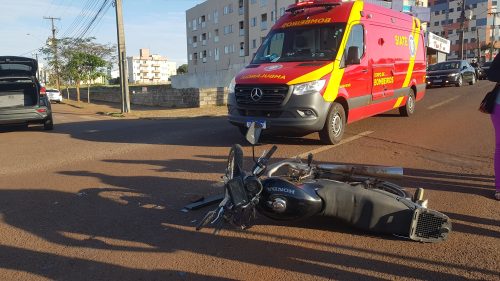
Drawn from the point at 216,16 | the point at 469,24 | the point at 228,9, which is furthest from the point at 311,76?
the point at 469,24

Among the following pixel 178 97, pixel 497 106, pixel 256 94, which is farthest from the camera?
pixel 178 97

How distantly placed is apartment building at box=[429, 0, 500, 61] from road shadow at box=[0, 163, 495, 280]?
3846 inches

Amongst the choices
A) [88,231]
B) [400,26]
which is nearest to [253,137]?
[88,231]

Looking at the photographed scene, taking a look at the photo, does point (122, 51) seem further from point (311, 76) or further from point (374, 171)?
point (374, 171)

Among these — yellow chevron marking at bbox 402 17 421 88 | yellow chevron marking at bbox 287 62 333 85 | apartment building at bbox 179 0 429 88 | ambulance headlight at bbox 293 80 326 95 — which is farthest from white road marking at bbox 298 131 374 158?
apartment building at bbox 179 0 429 88

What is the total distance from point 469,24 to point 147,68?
101m

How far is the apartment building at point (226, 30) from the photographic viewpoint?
58.0m

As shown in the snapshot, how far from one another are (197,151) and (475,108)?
931 cm

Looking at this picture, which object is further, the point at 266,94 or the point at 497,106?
the point at 266,94

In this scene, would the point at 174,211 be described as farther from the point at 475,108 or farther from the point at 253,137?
the point at 475,108

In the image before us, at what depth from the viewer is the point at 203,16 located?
7462cm

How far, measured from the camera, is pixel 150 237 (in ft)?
13.6

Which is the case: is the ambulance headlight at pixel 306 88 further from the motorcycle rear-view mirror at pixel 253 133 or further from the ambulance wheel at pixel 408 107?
the ambulance wheel at pixel 408 107

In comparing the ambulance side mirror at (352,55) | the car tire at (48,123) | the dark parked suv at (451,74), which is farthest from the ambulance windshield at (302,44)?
the dark parked suv at (451,74)
